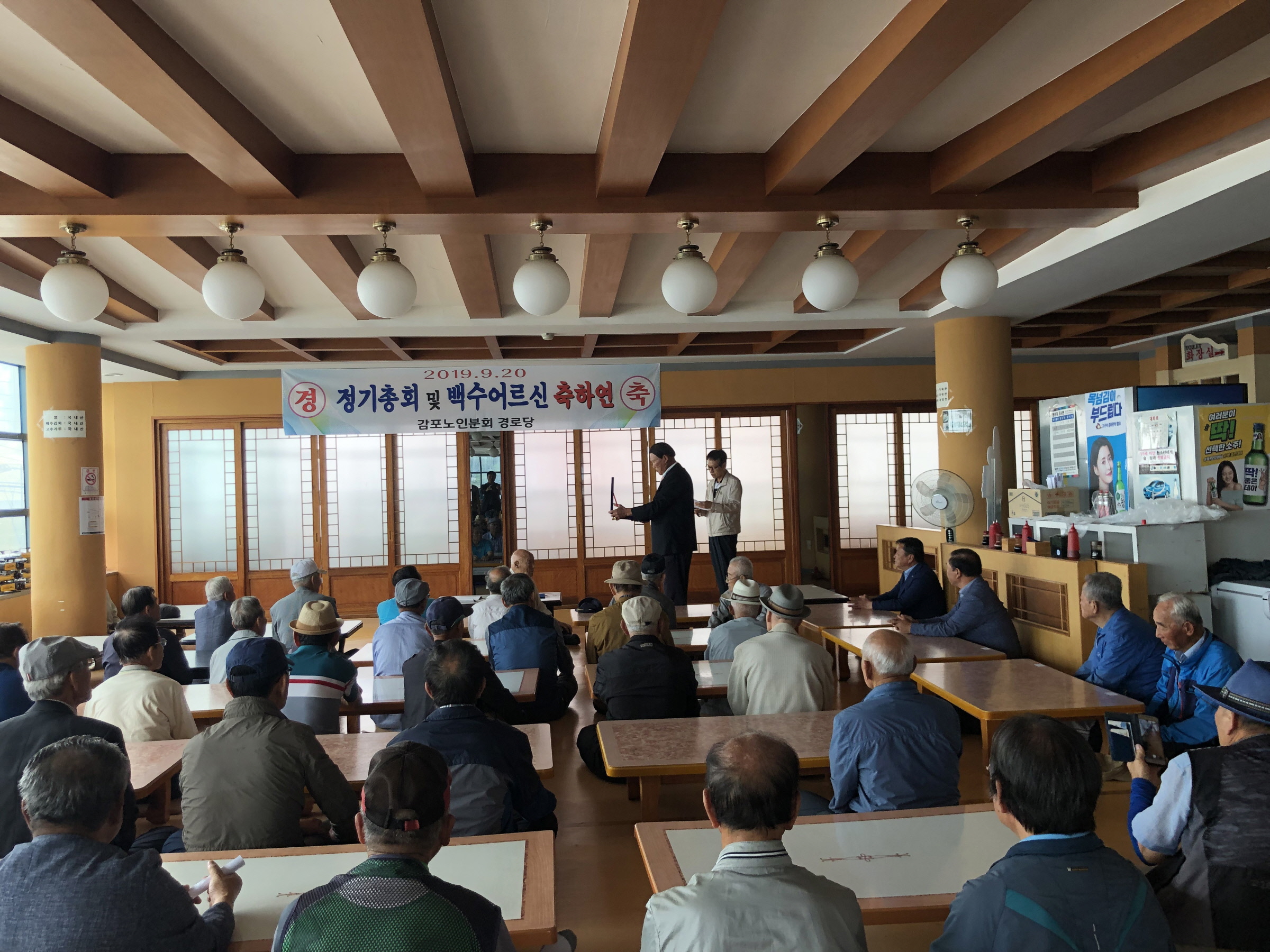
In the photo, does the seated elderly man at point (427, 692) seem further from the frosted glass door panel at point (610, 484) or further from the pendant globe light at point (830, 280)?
the frosted glass door panel at point (610, 484)

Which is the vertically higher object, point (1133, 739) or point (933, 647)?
point (1133, 739)

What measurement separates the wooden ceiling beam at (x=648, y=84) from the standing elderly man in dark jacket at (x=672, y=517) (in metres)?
2.60

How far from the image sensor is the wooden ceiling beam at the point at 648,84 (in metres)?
2.17

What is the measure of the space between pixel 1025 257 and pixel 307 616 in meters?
4.32

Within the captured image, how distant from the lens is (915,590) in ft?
17.2

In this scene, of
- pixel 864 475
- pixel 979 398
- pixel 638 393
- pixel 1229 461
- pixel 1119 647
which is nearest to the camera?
pixel 1119 647

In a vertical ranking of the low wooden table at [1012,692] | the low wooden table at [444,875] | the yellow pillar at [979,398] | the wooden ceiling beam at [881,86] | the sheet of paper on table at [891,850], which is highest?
the wooden ceiling beam at [881,86]

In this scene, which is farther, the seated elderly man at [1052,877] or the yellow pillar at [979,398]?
the yellow pillar at [979,398]

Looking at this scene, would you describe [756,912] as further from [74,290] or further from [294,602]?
[294,602]

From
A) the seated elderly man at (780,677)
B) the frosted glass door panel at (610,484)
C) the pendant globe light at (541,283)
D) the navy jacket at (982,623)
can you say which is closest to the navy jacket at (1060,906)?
the seated elderly man at (780,677)

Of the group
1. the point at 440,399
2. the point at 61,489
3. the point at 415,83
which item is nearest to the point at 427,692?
the point at 415,83

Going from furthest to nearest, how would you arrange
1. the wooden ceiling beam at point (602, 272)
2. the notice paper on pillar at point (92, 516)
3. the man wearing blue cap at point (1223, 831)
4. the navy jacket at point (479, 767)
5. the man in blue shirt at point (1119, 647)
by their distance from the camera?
the notice paper on pillar at point (92, 516) → the wooden ceiling beam at point (602, 272) → the man in blue shirt at point (1119, 647) → the navy jacket at point (479, 767) → the man wearing blue cap at point (1223, 831)

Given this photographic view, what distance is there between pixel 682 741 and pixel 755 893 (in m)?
1.44

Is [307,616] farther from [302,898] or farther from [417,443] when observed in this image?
[417,443]
